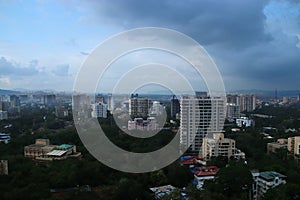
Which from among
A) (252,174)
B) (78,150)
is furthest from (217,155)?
(78,150)

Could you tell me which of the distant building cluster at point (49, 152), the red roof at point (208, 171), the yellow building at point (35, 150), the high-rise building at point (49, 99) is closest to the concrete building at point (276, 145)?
the red roof at point (208, 171)

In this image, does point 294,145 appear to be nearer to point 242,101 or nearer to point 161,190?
point 161,190

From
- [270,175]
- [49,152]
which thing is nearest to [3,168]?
[49,152]

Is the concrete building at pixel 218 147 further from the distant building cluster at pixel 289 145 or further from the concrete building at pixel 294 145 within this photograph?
the concrete building at pixel 294 145

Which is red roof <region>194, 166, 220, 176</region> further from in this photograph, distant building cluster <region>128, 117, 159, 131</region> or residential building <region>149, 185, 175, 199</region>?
distant building cluster <region>128, 117, 159, 131</region>

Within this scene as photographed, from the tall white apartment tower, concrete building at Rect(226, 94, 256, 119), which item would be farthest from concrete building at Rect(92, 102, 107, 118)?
concrete building at Rect(226, 94, 256, 119)
